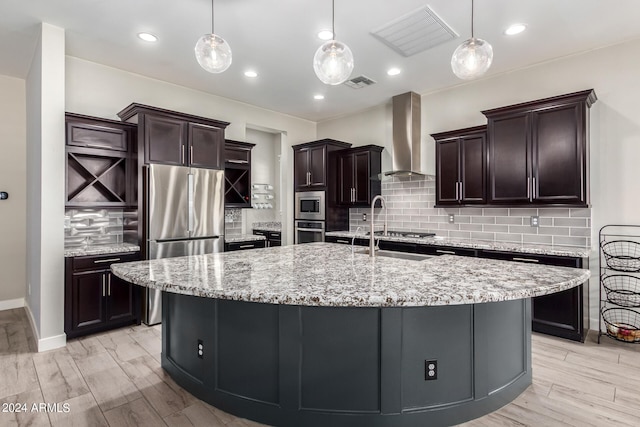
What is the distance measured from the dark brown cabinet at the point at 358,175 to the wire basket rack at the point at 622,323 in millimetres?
3135

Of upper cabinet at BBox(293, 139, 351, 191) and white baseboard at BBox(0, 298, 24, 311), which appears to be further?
upper cabinet at BBox(293, 139, 351, 191)

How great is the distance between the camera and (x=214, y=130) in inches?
172

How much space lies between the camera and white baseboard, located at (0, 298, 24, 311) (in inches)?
167

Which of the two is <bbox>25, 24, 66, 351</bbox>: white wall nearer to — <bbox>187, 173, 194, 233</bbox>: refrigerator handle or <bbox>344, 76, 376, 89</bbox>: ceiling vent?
<bbox>187, 173, 194, 233</bbox>: refrigerator handle

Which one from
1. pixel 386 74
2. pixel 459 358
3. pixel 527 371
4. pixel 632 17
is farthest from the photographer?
pixel 386 74

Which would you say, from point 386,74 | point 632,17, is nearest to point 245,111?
point 386,74

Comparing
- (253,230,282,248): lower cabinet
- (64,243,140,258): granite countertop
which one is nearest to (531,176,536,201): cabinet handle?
(253,230,282,248): lower cabinet

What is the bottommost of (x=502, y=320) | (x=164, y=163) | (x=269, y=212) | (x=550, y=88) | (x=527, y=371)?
(x=527, y=371)

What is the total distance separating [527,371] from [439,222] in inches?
105

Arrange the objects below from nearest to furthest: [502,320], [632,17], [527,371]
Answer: [502,320], [527,371], [632,17]

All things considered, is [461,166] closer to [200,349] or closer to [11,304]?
[200,349]

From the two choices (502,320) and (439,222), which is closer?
(502,320)

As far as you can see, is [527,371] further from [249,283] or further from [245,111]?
[245,111]

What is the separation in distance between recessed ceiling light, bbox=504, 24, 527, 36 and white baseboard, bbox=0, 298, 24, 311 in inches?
254
